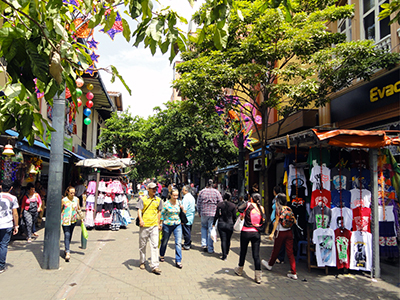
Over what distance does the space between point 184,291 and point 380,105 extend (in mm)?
7328

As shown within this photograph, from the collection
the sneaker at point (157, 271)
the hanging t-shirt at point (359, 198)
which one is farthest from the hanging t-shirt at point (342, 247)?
the sneaker at point (157, 271)

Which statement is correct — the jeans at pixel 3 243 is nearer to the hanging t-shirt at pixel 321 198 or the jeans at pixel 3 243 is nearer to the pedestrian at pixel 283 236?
the pedestrian at pixel 283 236

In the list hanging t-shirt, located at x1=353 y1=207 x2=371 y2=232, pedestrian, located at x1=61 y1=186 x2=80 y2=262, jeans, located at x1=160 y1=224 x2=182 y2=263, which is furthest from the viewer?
pedestrian, located at x1=61 y1=186 x2=80 y2=262

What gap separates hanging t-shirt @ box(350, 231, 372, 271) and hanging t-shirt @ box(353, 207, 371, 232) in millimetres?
105

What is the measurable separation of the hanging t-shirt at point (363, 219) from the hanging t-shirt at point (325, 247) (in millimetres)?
545

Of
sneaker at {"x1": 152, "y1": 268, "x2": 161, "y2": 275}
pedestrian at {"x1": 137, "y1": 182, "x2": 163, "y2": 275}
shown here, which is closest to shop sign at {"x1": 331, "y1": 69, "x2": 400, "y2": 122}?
pedestrian at {"x1": 137, "y1": 182, "x2": 163, "y2": 275}

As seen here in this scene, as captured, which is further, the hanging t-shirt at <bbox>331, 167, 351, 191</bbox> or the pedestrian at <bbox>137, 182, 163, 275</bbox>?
the pedestrian at <bbox>137, 182, 163, 275</bbox>

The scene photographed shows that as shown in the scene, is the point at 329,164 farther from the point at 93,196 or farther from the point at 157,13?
the point at 93,196

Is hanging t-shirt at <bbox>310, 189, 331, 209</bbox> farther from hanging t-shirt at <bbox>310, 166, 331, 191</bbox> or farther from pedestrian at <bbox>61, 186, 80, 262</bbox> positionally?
pedestrian at <bbox>61, 186, 80, 262</bbox>

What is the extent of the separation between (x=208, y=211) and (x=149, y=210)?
226 cm

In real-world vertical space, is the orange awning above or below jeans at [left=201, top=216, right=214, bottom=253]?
above

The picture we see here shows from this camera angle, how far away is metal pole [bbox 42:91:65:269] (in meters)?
6.66

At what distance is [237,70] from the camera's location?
395 inches

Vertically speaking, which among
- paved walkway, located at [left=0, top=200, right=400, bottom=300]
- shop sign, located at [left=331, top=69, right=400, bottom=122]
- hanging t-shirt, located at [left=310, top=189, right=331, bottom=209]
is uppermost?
shop sign, located at [left=331, top=69, right=400, bottom=122]
